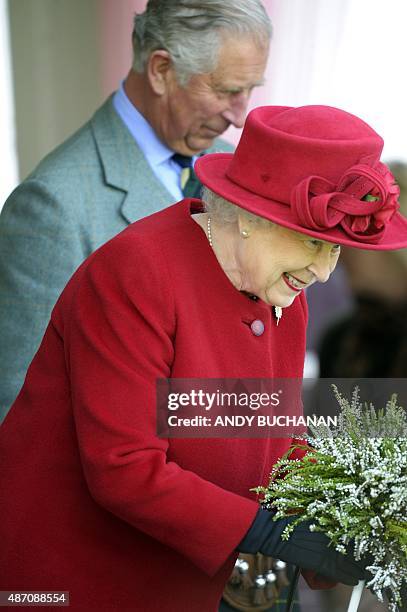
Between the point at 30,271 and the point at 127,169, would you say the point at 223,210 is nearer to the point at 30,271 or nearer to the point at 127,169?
the point at 30,271

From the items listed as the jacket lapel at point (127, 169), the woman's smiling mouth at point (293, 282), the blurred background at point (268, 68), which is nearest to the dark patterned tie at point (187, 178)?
the jacket lapel at point (127, 169)

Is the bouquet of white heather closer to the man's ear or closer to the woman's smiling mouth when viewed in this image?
the woman's smiling mouth

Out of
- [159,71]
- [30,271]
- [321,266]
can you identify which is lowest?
[30,271]

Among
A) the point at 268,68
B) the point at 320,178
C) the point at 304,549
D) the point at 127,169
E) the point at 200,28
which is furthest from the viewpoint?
the point at 268,68

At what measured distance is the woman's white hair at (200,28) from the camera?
8.57 feet

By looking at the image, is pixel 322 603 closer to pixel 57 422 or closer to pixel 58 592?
pixel 58 592

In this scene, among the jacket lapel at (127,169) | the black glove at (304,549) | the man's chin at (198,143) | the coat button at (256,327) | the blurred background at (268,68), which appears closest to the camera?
the black glove at (304,549)

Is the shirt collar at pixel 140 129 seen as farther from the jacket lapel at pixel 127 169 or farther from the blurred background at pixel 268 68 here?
the blurred background at pixel 268 68

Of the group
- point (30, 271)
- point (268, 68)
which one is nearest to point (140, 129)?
point (30, 271)

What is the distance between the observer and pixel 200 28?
2641 mm

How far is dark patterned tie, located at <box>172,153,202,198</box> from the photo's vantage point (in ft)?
9.60

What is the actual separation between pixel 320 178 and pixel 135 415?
54 cm

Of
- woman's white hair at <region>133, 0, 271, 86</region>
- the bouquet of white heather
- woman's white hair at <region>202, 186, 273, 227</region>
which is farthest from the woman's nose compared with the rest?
woman's white hair at <region>133, 0, 271, 86</region>

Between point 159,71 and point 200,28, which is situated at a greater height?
point 200,28
